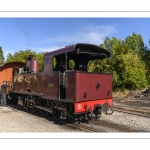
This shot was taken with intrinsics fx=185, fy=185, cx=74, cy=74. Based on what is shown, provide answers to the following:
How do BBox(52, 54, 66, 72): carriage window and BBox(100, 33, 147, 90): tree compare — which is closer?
BBox(52, 54, 66, 72): carriage window

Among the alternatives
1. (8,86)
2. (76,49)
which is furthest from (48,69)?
(8,86)

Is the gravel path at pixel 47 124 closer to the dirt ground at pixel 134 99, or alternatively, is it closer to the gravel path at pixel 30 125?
the gravel path at pixel 30 125

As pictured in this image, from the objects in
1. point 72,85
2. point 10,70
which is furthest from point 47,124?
point 10,70

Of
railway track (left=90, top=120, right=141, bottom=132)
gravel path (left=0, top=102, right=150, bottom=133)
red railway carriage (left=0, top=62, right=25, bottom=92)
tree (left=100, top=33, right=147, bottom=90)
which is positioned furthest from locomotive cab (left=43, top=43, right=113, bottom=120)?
tree (left=100, top=33, right=147, bottom=90)

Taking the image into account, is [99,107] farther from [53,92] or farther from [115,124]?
[53,92]

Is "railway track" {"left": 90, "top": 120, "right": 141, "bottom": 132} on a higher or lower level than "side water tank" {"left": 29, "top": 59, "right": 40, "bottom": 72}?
lower

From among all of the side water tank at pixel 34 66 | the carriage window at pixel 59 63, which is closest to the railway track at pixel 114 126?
the carriage window at pixel 59 63

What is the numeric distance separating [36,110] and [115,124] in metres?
4.33

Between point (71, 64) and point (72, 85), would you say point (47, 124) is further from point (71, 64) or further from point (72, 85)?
point (71, 64)

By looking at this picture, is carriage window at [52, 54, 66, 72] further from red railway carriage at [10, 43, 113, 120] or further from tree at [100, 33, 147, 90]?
tree at [100, 33, 147, 90]

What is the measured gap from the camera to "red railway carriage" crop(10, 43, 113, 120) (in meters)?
6.81

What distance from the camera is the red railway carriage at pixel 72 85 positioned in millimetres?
6812

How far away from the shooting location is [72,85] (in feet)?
22.1

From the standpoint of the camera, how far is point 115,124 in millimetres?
7668
